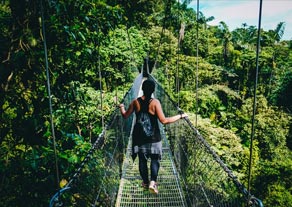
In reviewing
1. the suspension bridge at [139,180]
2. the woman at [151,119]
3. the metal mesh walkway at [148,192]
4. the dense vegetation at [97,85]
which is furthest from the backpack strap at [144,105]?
the metal mesh walkway at [148,192]

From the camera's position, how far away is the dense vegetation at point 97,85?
1.41m

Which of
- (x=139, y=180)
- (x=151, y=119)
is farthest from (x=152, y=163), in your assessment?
(x=139, y=180)

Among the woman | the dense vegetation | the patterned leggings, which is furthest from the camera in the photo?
the patterned leggings

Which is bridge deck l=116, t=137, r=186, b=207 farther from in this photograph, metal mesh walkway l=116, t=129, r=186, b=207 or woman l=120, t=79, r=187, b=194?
woman l=120, t=79, r=187, b=194

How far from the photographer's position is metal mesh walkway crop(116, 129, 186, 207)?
2.09 meters

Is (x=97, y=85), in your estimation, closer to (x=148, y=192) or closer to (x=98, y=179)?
(x=148, y=192)

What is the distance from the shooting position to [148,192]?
2119 millimetres

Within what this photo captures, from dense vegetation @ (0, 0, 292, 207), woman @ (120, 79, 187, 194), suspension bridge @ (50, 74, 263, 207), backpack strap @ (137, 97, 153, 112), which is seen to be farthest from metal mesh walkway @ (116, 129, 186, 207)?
backpack strap @ (137, 97, 153, 112)

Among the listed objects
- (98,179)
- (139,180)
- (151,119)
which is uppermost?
(151,119)

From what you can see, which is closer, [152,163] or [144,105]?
[144,105]

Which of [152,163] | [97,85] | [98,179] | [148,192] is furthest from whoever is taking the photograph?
[97,85]

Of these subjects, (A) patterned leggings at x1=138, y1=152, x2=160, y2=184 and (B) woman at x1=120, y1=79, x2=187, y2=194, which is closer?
(B) woman at x1=120, y1=79, x2=187, y2=194

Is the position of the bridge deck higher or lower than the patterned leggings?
lower

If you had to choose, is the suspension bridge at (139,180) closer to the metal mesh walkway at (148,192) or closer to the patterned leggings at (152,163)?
the metal mesh walkway at (148,192)
